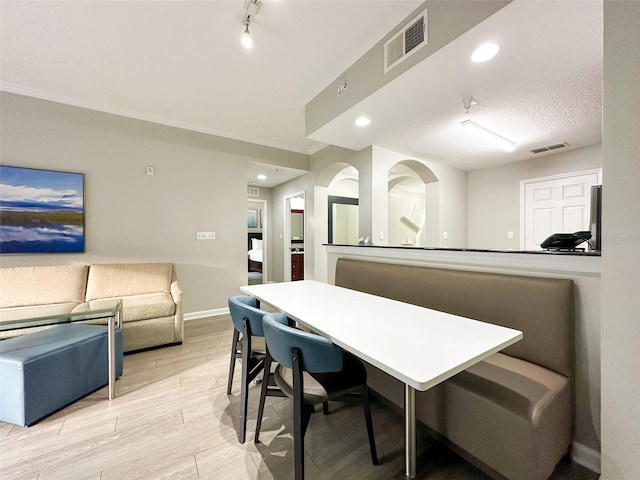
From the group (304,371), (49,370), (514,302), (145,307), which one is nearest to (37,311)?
(145,307)

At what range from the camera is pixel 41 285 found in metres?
2.61

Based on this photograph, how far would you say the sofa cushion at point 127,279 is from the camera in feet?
9.36

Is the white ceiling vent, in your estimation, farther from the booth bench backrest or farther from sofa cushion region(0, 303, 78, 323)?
sofa cushion region(0, 303, 78, 323)

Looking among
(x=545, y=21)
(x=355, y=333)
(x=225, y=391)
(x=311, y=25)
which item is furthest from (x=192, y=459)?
(x=545, y=21)

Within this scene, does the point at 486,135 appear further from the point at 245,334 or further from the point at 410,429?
the point at 245,334

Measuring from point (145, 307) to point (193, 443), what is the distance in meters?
1.63

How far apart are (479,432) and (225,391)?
5.66ft

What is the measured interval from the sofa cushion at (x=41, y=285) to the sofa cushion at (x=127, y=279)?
117 mm

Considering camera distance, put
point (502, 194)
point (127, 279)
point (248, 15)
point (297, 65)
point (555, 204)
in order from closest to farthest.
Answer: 1. point (248, 15)
2. point (297, 65)
3. point (127, 279)
4. point (555, 204)
5. point (502, 194)

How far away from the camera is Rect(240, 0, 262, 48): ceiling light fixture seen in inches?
67.5

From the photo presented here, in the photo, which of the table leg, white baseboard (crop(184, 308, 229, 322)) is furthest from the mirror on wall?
the table leg

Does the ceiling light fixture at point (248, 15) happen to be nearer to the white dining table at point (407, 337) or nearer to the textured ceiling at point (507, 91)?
the textured ceiling at point (507, 91)

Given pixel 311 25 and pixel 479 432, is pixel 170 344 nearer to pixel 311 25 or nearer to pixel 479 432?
pixel 479 432

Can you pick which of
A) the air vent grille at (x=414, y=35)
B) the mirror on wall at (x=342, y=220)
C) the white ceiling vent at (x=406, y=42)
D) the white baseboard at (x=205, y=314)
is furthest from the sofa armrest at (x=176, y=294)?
the air vent grille at (x=414, y=35)
